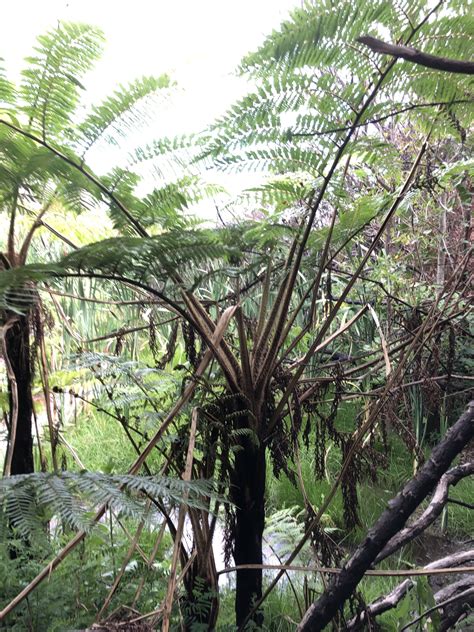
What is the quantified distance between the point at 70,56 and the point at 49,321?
539mm

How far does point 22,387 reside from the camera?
105 cm

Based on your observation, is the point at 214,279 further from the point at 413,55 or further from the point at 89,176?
the point at 413,55

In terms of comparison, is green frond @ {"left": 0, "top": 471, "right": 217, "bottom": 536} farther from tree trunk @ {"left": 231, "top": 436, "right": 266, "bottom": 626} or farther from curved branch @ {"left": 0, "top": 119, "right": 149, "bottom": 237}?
curved branch @ {"left": 0, "top": 119, "right": 149, "bottom": 237}

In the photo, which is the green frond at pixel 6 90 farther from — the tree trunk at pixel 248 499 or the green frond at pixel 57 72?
the tree trunk at pixel 248 499

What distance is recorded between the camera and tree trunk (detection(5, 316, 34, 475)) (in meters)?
1.03

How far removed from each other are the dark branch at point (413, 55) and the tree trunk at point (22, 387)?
2.57ft

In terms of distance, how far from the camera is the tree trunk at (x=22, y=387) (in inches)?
40.4

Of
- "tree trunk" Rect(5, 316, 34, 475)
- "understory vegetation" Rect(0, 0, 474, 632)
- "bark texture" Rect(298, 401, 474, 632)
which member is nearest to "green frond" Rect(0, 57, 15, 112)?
"understory vegetation" Rect(0, 0, 474, 632)

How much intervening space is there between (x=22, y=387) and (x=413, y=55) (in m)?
0.89

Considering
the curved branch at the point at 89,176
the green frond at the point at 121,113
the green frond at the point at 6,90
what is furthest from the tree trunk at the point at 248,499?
the green frond at the point at 6,90

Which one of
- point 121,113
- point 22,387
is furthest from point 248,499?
point 121,113

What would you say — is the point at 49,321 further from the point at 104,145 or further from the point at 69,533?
the point at 69,533

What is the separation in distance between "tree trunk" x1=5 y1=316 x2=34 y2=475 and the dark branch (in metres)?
0.78

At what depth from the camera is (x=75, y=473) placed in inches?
26.2
